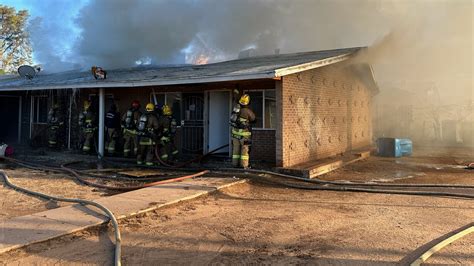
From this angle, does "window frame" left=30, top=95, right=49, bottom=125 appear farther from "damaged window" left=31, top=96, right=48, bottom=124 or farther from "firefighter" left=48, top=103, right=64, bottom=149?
"firefighter" left=48, top=103, right=64, bottom=149

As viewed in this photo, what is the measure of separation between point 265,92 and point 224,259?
7031 millimetres

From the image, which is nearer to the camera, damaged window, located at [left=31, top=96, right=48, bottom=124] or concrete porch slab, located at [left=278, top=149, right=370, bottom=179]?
concrete porch slab, located at [left=278, top=149, right=370, bottom=179]

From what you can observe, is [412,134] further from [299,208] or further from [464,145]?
[299,208]

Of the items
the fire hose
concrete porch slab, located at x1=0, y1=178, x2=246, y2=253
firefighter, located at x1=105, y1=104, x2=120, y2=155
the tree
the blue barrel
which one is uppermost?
the tree

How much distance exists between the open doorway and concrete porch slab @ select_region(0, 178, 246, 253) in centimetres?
384

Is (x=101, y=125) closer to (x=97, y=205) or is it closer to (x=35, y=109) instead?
(x=35, y=109)

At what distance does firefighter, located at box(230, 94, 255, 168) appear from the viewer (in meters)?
9.27

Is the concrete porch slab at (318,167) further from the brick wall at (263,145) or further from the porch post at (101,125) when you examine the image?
the porch post at (101,125)

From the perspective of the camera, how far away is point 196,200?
662 cm

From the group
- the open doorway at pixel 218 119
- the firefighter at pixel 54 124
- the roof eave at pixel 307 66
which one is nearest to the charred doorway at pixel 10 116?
the firefighter at pixel 54 124

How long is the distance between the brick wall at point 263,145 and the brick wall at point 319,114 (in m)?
0.74

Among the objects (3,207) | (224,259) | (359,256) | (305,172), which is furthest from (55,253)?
(305,172)

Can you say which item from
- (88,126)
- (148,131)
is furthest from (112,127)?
(148,131)

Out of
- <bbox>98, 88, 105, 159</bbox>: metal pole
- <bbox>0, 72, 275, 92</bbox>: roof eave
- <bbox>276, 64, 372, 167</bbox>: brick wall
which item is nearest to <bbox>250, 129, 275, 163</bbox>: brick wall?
<bbox>276, 64, 372, 167</bbox>: brick wall
